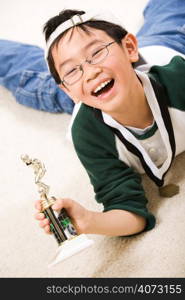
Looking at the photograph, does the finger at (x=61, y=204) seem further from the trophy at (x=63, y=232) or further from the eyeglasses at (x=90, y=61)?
the eyeglasses at (x=90, y=61)

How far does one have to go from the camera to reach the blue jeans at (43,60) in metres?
1.22

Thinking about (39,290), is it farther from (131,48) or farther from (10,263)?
(131,48)

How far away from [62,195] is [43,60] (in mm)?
509

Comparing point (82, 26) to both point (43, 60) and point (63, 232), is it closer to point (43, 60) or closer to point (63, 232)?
point (63, 232)

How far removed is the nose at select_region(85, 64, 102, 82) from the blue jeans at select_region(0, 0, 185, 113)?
1.49ft

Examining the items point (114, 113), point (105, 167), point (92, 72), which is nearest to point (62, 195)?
point (105, 167)

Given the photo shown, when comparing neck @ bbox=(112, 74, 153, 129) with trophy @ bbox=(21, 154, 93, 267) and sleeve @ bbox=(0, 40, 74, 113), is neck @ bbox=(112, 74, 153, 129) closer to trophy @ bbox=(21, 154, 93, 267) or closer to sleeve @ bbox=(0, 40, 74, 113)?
trophy @ bbox=(21, 154, 93, 267)

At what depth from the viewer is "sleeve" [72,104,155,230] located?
91 cm

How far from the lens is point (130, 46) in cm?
87

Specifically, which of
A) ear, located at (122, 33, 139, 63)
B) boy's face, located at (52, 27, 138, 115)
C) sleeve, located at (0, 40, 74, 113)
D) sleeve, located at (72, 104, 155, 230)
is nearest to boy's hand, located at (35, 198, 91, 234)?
sleeve, located at (72, 104, 155, 230)

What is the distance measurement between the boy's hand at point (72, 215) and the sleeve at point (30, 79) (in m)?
0.54

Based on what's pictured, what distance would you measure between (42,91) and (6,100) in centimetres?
24

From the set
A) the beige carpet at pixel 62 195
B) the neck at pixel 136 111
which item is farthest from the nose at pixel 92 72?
the beige carpet at pixel 62 195

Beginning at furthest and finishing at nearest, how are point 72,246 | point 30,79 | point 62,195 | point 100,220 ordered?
1. point 30,79
2. point 62,195
3. point 100,220
4. point 72,246
